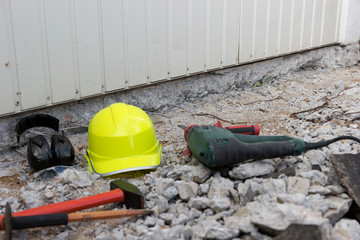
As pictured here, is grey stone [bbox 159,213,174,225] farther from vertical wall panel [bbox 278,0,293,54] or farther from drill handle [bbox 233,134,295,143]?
vertical wall panel [bbox 278,0,293,54]

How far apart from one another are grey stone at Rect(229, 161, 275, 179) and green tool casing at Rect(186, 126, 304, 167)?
1.4 inches

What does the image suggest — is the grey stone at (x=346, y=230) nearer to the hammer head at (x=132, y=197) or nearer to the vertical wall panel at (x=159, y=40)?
the hammer head at (x=132, y=197)

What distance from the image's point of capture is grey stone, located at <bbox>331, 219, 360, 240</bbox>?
189 centimetres

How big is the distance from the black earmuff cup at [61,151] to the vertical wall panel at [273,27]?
2.49 metres

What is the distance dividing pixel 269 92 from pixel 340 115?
3.66 ft

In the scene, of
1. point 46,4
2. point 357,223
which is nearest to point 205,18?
point 46,4

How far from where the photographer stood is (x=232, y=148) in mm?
2367

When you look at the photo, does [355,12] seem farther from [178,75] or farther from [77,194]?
[77,194]

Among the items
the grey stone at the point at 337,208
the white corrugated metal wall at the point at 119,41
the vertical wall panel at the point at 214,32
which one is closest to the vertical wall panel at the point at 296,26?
the white corrugated metal wall at the point at 119,41

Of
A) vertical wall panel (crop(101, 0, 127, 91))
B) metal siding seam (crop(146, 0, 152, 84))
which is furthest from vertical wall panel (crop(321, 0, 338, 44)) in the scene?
vertical wall panel (crop(101, 0, 127, 91))

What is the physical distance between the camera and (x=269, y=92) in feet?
14.8

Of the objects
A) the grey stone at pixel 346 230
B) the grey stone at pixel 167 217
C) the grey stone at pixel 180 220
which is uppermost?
the grey stone at pixel 346 230

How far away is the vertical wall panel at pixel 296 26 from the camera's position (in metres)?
4.61

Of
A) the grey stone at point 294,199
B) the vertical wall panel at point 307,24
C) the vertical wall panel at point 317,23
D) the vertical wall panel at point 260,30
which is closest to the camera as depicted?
the grey stone at point 294,199
